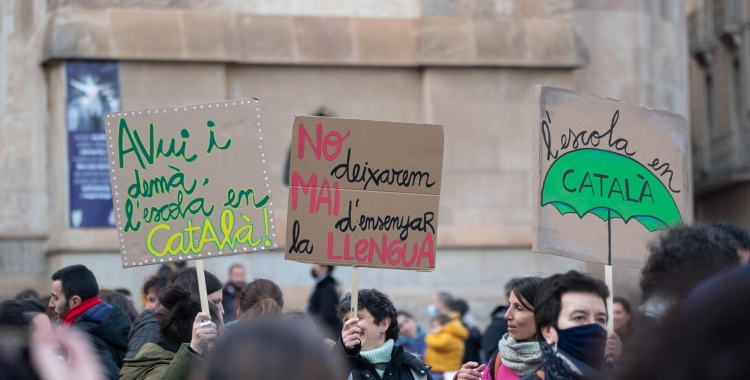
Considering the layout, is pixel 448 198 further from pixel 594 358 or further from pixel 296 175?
pixel 594 358

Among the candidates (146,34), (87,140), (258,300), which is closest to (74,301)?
(258,300)

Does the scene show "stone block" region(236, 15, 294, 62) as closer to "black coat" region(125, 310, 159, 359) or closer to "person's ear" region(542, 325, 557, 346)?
"black coat" region(125, 310, 159, 359)

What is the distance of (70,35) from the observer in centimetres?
1190

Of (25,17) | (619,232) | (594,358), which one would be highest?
(25,17)

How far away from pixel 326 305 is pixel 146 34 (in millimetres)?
4611

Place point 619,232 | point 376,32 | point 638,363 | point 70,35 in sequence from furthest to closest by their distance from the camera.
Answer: point 376,32, point 70,35, point 619,232, point 638,363

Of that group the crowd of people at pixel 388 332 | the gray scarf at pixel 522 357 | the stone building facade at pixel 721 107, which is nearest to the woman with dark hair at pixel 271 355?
the crowd of people at pixel 388 332

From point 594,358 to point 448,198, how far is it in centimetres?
917

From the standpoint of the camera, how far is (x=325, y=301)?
898 cm

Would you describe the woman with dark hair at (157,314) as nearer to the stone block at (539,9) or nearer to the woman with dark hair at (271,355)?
the woman with dark hair at (271,355)

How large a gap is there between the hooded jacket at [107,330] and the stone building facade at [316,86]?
18.7 ft

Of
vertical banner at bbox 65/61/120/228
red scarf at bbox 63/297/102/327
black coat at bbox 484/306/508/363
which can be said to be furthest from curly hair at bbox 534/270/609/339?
vertical banner at bbox 65/61/120/228

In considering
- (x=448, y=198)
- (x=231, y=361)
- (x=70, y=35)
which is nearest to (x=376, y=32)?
(x=448, y=198)

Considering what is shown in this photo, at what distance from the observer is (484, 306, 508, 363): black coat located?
7.82 meters
